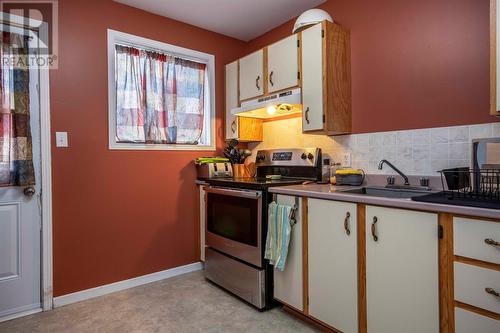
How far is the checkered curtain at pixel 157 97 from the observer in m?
2.73

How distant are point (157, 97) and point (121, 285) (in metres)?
1.72

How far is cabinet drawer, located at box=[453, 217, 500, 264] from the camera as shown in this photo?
122 cm

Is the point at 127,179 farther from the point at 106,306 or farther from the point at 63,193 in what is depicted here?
the point at 106,306

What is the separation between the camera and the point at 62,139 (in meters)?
2.37

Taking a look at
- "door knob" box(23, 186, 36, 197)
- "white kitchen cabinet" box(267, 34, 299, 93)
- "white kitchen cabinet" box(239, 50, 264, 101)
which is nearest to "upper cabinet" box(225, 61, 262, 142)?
"white kitchen cabinet" box(239, 50, 264, 101)

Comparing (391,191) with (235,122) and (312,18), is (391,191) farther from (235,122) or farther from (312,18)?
(235,122)

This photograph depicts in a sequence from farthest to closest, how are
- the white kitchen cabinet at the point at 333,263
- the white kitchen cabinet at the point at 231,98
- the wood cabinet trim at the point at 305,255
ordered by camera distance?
1. the white kitchen cabinet at the point at 231,98
2. the wood cabinet trim at the point at 305,255
3. the white kitchen cabinet at the point at 333,263

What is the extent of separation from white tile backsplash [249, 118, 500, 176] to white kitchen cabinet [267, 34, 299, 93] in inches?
21.3

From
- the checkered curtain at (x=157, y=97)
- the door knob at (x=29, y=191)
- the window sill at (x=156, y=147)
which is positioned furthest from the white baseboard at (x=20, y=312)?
the checkered curtain at (x=157, y=97)

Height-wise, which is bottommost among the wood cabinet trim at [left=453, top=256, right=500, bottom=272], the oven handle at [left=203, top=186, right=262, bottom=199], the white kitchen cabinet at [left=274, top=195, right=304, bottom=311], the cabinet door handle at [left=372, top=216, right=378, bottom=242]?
the white kitchen cabinet at [left=274, top=195, right=304, bottom=311]

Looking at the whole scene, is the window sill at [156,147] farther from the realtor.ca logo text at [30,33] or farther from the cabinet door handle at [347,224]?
the cabinet door handle at [347,224]

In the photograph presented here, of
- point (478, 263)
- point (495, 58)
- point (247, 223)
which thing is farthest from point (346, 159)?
point (478, 263)

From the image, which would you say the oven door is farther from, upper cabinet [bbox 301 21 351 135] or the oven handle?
upper cabinet [bbox 301 21 351 135]

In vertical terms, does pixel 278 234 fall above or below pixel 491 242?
below
